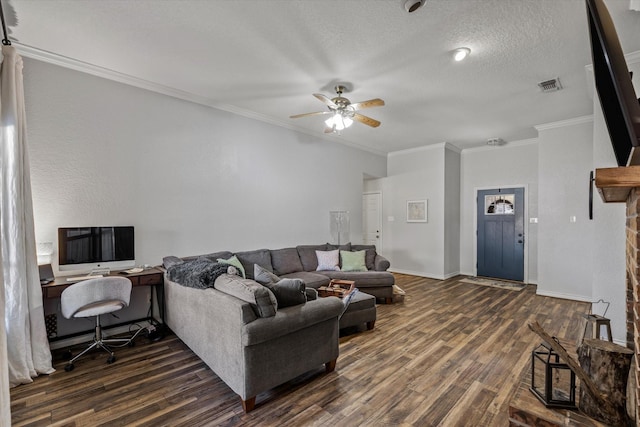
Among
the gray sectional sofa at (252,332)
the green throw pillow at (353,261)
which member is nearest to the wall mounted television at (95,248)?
the gray sectional sofa at (252,332)

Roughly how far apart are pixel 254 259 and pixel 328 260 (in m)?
1.33

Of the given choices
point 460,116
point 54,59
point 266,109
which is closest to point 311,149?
point 266,109

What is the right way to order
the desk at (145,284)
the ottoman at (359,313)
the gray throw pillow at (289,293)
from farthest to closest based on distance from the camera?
the ottoman at (359,313) < the desk at (145,284) < the gray throw pillow at (289,293)

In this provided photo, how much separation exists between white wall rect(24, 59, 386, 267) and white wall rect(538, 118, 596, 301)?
4.19 m

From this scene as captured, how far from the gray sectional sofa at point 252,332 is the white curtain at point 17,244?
1.11 metres

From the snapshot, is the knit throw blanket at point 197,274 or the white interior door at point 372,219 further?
the white interior door at point 372,219

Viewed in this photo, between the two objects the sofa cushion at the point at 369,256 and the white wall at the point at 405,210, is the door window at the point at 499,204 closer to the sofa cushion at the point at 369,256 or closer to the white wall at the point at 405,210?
the white wall at the point at 405,210

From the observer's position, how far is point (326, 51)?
292cm

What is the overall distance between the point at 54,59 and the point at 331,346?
13.4 feet

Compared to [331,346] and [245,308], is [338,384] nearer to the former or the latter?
[331,346]

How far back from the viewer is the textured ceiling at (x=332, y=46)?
7.73 ft

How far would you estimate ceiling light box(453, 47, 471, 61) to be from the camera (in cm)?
286

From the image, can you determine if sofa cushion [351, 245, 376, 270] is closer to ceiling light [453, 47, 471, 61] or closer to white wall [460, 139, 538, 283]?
white wall [460, 139, 538, 283]

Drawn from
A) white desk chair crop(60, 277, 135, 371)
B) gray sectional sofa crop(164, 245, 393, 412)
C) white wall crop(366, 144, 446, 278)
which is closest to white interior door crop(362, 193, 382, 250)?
white wall crop(366, 144, 446, 278)
